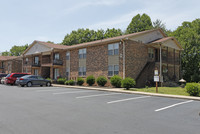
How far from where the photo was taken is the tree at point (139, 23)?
1962 inches

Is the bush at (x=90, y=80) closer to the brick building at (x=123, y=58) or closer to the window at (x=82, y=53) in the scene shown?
the brick building at (x=123, y=58)

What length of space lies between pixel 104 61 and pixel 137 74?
15.2ft

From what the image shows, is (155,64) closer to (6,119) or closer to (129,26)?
(6,119)

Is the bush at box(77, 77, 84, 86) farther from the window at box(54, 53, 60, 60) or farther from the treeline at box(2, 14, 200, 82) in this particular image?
the treeline at box(2, 14, 200, 82)

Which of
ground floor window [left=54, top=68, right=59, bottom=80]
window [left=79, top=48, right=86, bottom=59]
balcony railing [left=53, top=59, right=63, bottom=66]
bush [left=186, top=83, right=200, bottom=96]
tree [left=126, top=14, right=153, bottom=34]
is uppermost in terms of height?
tree [left=126, top=14, right=153, bottom=34]

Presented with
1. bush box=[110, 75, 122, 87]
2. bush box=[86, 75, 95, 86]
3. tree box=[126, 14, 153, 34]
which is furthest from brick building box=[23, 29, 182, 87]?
tree box=[126, 14, 153, 34]

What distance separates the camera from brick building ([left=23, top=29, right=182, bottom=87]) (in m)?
22.3

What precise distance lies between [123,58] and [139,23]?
3178cm

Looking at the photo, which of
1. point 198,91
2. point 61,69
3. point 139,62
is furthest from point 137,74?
point 61,69

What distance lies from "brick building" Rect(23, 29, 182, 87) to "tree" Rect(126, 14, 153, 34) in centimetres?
2122

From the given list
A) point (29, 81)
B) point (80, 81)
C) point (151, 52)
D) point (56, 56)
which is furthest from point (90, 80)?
point (56, 56)

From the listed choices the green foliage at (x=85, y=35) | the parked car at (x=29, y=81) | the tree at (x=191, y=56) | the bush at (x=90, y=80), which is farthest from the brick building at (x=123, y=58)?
the green foliage at (x=85, y=35)

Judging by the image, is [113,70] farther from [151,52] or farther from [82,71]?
[151,52]

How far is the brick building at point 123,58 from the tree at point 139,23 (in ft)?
69.6
